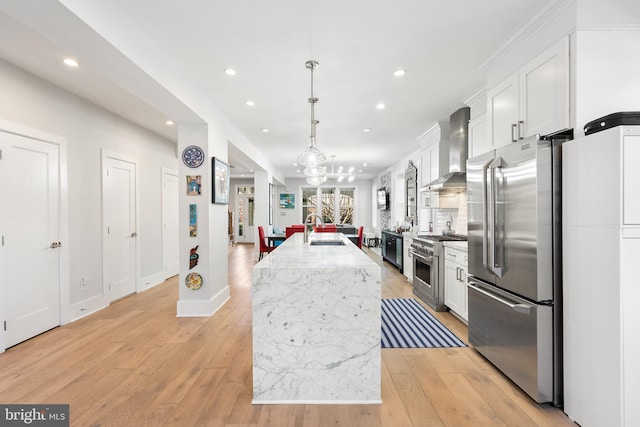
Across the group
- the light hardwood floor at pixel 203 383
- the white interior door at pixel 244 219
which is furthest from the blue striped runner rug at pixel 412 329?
the white interior door at pixel 244 219

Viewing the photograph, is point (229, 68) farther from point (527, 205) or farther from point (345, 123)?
point (527, 205)

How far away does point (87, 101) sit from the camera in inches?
153

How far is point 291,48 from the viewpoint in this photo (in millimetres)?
2631

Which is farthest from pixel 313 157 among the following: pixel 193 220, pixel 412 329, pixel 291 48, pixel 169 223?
pixel 169 223

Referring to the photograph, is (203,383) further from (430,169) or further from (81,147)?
(430,169)

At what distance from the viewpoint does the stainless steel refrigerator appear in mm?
1986

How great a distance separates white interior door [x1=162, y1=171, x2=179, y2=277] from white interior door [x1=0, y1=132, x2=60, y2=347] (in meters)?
2.29

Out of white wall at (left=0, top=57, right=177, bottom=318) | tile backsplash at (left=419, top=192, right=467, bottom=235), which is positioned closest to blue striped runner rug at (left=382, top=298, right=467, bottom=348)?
tile backsplash at (left=419, top=192, right=467, bottom=235)

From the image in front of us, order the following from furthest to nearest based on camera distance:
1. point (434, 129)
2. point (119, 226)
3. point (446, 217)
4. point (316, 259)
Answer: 1. point (446, 217)
2. point (434, 129)
3. point (119, 226)
4. point (316, 259)

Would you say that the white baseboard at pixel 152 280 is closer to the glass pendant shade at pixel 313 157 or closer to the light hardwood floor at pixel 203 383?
the light hardwood floor at pixel 203 383

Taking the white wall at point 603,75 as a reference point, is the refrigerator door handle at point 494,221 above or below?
below

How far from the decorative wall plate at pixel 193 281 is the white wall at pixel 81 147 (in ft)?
4.37

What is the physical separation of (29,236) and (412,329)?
406cm

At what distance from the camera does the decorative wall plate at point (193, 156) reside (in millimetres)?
3768
